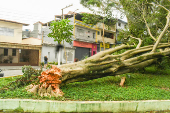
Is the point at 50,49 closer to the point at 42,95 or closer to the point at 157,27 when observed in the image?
the point at 157,27

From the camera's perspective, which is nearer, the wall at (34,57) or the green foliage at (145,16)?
the green foliage at (145,16)

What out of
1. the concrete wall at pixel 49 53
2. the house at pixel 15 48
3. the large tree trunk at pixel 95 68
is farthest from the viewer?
the concrete wall at pixel 49 53

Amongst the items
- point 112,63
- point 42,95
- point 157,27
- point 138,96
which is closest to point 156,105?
point 138,96

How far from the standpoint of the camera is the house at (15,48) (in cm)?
1848

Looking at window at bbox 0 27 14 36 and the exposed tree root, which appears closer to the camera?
the exposed tree root

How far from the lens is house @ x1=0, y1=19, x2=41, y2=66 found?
1848 centimetres

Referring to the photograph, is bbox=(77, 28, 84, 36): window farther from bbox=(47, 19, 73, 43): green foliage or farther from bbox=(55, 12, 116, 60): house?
bbox=(47, 19, 73, 43): green foliage

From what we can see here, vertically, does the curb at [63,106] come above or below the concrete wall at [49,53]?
below

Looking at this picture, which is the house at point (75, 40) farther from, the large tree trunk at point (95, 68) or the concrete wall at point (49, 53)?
the large tree trunk at point (95, 68)

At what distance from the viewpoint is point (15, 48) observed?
18.4 m

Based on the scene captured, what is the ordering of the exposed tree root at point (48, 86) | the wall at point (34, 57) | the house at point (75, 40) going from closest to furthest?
the exposed tree root at point (48, 86)
the wall at point (34, 57)
the house at point (75, 40)

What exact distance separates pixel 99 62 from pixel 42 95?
2.62 metres

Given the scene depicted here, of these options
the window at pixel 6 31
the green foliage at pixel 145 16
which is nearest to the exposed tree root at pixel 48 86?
the green foliage at pixel 145 16

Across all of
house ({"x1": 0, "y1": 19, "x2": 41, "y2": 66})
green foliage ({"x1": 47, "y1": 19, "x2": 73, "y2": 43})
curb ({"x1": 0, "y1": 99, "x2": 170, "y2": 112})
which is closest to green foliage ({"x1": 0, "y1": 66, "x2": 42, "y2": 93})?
curb ({"x1": 0, "y1": 99, "x2": 170, "y2": 112})
